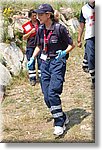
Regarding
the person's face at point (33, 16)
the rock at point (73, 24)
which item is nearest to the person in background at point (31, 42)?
the person's face at point (33, 16)

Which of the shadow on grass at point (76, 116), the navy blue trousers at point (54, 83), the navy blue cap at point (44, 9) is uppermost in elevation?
the navy blue cap at point (44, 9)

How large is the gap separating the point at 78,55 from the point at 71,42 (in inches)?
3.3

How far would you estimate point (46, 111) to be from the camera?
395cm

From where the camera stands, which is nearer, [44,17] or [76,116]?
[44,17]

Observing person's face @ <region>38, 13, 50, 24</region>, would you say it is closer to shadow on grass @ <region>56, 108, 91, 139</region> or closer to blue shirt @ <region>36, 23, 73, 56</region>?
blue shirt @ <region>36, 23, 73, 56</region>

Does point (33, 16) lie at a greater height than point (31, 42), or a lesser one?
greater

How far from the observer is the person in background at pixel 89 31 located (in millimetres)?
3881

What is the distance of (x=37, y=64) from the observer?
12.9 ft

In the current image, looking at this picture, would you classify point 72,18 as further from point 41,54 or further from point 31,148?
point 31,148

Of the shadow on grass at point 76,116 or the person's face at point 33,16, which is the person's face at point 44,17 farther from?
the shadow on grass at point 76,116

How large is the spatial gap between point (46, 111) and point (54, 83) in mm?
166

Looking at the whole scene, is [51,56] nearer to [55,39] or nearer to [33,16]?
[55,39]

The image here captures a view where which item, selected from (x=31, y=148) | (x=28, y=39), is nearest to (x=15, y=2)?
(x=28, y=39)

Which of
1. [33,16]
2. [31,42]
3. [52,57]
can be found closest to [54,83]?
[52,57]
